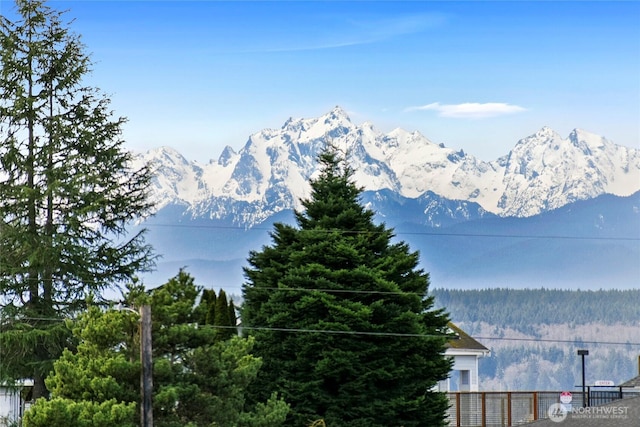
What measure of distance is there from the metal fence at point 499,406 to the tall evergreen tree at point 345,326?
22.6ft

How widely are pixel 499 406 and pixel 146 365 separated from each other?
21.9 metres

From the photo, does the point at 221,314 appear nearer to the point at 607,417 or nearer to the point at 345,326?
the point at 345,326

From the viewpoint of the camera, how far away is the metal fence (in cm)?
4581

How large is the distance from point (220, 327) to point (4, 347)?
7.45m

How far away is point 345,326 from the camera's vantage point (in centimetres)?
3681

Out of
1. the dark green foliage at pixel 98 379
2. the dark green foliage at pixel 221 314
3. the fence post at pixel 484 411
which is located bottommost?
the fence post at pixel 484 411

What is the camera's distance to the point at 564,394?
46500mm

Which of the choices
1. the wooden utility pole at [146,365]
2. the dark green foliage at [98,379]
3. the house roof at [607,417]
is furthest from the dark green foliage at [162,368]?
the house roof at [607,417]

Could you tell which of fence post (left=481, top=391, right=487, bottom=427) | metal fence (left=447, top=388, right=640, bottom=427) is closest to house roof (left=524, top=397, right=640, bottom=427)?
metal fence (left=447, top=388, right=640, bottom=427)

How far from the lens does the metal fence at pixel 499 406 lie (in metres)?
45.8

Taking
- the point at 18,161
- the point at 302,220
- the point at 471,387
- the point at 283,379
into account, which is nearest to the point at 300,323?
the point at 283,379

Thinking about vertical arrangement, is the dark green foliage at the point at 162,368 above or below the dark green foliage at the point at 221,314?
below
